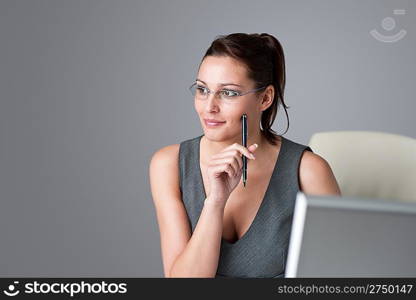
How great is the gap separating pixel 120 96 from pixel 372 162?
220 cm

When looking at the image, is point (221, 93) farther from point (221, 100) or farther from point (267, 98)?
point (267, 98)

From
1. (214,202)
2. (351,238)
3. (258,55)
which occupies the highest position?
(258,55)

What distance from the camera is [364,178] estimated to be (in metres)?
2.24

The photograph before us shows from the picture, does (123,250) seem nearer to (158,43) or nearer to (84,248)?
(84,248)

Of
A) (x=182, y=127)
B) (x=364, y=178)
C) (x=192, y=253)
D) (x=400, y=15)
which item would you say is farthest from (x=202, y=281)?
(x=400, y=15)

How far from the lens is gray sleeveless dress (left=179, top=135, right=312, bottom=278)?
6.30 feet

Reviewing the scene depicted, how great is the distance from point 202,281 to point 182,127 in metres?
3.16

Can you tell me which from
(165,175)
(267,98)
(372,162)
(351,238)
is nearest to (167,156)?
(165,175)

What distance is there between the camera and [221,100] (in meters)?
1.93

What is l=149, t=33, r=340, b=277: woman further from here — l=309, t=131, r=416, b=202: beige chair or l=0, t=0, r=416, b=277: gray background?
l=0, t=0, r=416, b=277: gray background

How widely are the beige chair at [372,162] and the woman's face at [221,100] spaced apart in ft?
1.51

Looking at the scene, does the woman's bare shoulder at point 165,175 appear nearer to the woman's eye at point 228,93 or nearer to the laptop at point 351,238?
the woman's eye at point 228,93

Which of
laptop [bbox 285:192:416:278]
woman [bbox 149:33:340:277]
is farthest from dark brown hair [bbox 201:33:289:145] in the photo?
laptop [bbox 285:192:416:278]

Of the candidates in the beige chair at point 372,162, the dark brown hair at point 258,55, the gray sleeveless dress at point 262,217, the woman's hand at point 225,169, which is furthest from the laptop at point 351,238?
the beige chair at point 372,162
